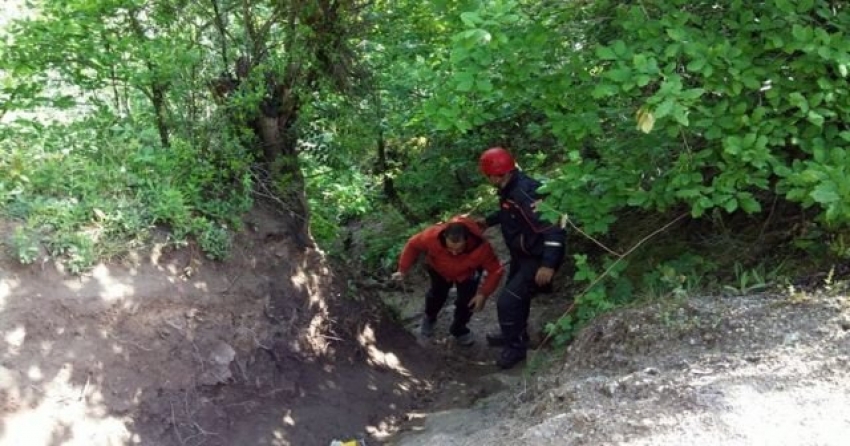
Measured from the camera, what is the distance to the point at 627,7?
497cm

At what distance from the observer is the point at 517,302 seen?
6977 millimetres

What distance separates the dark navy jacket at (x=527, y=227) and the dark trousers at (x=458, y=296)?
1.02 m

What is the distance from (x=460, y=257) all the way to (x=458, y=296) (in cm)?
64

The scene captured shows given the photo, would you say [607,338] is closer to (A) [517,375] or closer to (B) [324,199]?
(A) [517,375]

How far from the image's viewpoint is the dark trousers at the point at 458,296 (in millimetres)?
7984

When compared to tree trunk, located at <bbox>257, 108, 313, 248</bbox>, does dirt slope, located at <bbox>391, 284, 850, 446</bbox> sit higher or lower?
lower

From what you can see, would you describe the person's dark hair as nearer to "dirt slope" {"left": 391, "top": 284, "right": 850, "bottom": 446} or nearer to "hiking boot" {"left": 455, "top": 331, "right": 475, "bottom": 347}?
"hiking boot" {"left": 455, "top": 331, "right": 475, "bottom": 347}

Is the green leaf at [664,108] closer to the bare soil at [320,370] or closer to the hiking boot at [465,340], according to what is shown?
the bare soil at [320,370]

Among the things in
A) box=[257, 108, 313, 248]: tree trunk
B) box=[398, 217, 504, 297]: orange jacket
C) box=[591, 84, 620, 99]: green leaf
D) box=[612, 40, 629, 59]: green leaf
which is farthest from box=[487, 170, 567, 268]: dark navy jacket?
box=[612, 40, 629, 59]: green leaf

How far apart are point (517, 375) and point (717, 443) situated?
3.56 metres

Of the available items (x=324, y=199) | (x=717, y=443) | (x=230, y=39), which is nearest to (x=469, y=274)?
(x=324, y=199)

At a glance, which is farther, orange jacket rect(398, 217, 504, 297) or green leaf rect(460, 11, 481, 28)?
orange jacket rect(398, 217, 504, 297)

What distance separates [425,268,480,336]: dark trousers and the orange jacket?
0.20 m

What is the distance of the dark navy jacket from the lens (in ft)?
21.6
